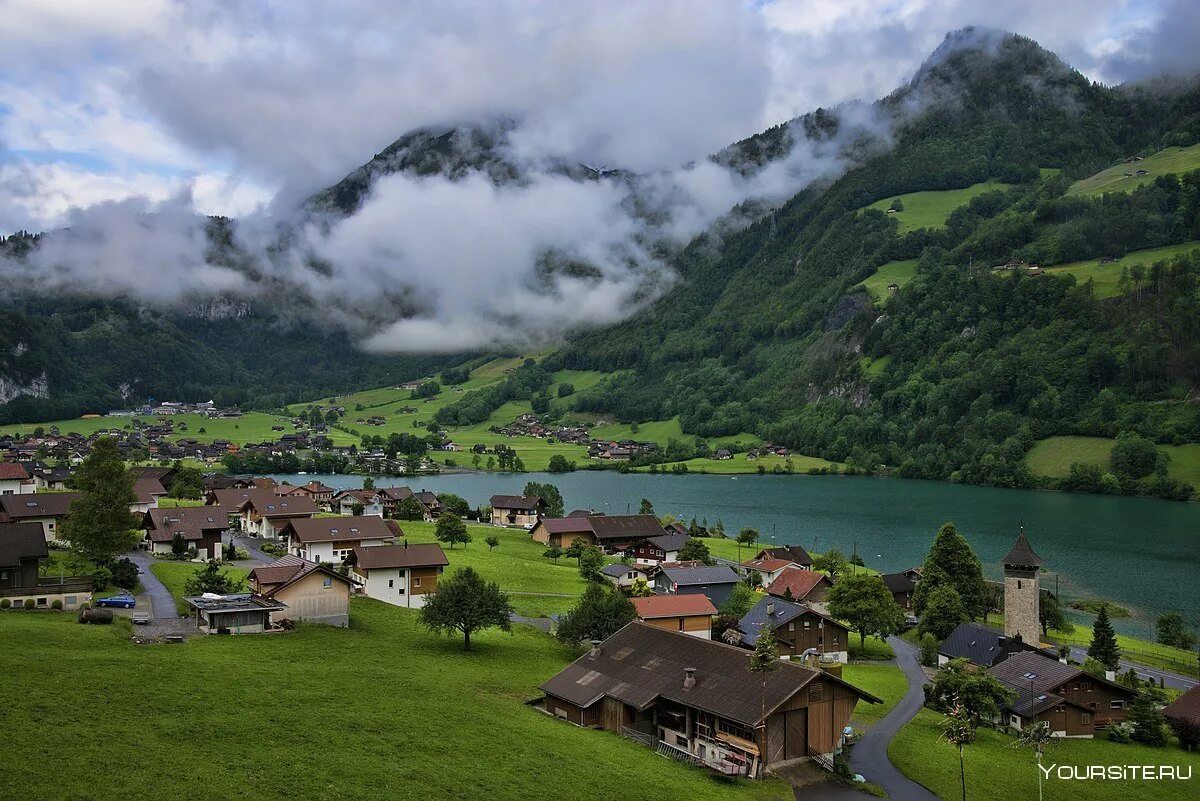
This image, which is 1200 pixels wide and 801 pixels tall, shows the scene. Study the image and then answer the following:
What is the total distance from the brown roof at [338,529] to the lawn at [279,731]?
26286 mm

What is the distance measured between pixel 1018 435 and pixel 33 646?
552ft

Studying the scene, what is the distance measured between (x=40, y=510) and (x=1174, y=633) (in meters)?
76.0

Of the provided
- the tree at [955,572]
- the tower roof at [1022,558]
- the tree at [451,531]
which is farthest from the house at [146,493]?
the tower roof at [1022,558]

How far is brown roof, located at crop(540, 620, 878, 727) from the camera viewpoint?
33688mm

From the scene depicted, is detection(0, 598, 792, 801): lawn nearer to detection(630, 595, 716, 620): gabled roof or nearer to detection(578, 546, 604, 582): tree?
detection(630, 595, 716, 620): gabled roof

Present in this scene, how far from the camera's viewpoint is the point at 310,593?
45.5 metres

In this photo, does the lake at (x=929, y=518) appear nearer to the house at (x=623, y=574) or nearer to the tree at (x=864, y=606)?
the tree at (x=864, y=606)

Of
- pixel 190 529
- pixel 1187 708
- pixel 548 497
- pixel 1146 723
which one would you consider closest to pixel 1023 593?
pixel 1187 708

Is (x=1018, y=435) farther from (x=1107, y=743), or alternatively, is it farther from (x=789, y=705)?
(x=789, y=705)

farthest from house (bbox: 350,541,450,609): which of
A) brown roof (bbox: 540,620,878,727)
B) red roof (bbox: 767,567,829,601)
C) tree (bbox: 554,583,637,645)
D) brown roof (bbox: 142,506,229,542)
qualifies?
red roof (bbox: 767,567,829,601)

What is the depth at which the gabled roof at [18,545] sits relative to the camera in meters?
41.5

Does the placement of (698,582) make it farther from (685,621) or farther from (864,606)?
(864,606)

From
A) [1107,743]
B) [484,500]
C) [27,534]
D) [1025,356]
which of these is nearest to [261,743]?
[27,534]

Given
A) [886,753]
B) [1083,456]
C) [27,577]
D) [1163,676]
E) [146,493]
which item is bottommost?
[1163,676]
